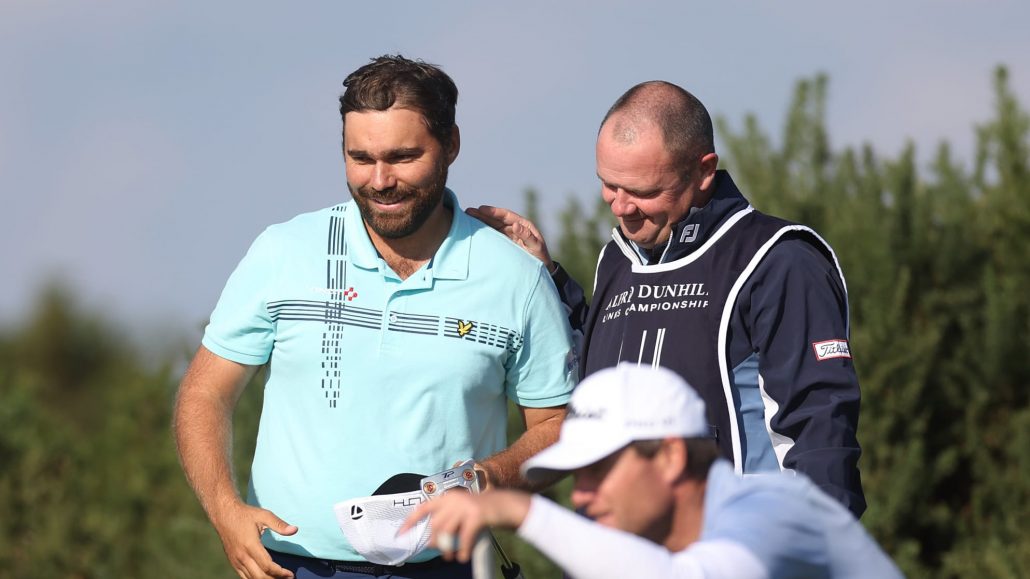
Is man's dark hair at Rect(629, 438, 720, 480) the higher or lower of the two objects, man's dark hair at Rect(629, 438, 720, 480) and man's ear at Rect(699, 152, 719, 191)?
the lower

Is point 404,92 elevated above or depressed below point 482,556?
above

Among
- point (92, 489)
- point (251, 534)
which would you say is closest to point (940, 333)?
point (251, 534)

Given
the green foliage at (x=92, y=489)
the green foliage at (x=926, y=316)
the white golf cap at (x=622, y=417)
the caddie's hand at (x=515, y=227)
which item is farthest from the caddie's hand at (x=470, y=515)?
the green foliage at (x=92, y=489)

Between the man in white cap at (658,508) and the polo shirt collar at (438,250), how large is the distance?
1.49 metres

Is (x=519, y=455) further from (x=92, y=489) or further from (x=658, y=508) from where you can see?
(x=92, y=489)

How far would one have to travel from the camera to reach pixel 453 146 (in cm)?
491

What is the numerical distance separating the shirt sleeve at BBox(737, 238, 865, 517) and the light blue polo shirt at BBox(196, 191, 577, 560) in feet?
2.42

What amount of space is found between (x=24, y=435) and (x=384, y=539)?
53.1 ft

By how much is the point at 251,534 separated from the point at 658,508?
5.04ft

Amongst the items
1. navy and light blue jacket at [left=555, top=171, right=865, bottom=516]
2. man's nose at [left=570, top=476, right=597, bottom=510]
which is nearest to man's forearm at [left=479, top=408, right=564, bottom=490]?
navy and light blue jacket at [left=555, top=171, right=865, bottom=516]

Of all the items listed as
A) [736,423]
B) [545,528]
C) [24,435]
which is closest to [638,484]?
[545,528]

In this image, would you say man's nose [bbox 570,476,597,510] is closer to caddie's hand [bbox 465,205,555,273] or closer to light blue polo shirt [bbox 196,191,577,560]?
light blue polo shirt [bbox 196,191,577,560]

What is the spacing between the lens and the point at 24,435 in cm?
1947

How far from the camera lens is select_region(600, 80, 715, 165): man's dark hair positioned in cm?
477
